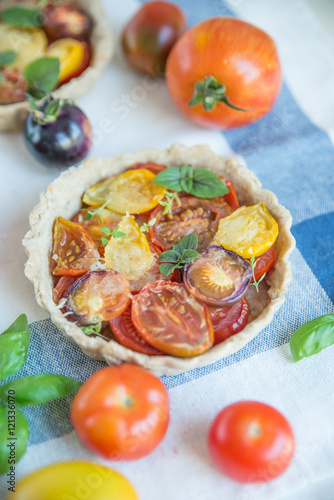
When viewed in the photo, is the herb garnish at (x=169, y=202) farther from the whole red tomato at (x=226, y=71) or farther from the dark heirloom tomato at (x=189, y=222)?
the whole red tomato at (x=226, y=71)

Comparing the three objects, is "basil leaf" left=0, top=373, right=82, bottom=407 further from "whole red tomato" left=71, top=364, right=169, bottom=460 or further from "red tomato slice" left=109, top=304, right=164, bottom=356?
"red tomato slice" left=109, top=304, right=164, bottom=356

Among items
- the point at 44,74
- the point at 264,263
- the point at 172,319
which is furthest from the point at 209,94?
the point at 172,319

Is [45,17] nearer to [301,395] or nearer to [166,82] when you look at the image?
[166,82]

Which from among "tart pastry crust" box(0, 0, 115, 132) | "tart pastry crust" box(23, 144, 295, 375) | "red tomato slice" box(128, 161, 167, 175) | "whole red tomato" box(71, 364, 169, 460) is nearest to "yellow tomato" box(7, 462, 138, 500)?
"whole red tomato" box(71, 364, 169, 460)

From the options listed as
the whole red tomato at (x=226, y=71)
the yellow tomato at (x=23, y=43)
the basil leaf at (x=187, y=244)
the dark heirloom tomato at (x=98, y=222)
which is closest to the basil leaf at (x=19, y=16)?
the yellow tomato at (x=23, y=43)

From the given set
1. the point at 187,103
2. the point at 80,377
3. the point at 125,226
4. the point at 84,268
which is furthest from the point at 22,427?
the point at 187,103

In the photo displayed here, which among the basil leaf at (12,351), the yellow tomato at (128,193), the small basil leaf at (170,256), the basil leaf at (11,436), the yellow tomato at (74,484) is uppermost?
the yellow tomato at (128,193)
